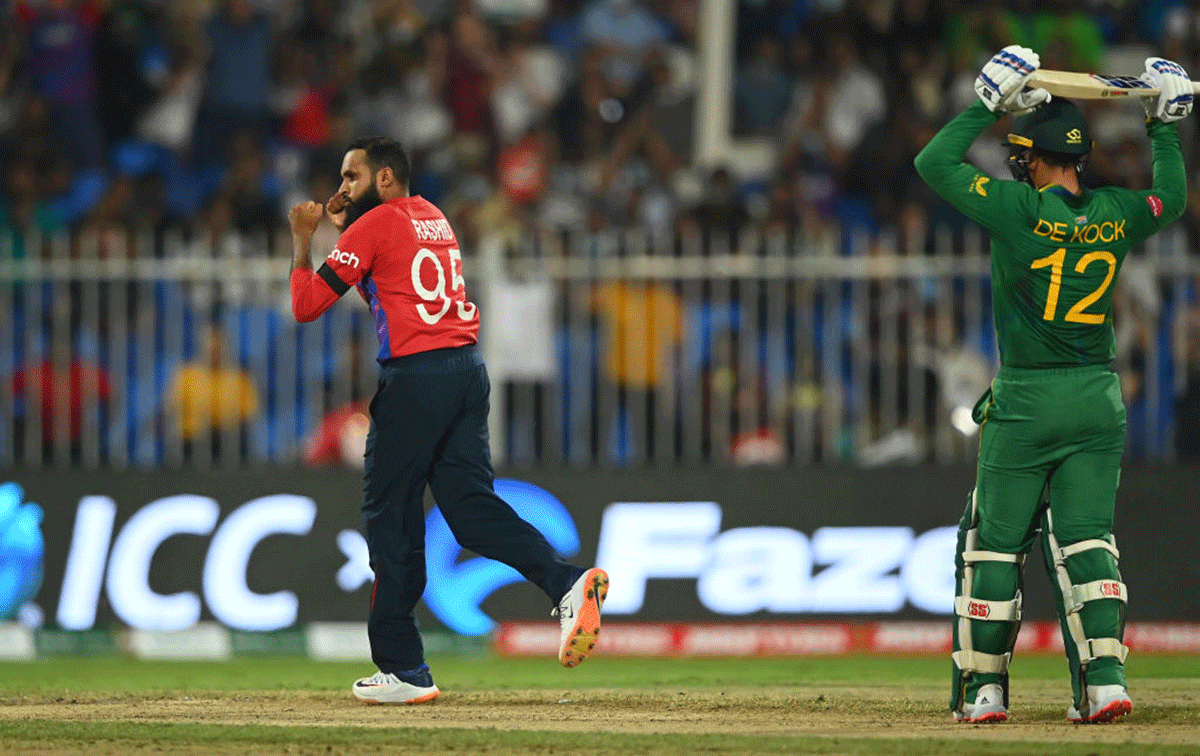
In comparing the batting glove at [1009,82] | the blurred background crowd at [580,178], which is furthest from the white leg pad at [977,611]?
the blurred background crowd at [580,178]

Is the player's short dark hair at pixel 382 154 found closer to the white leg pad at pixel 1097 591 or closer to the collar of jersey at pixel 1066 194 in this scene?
the collar of jersey at pixel 1066 194

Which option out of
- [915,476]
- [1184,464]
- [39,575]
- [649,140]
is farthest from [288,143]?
[1184,464]

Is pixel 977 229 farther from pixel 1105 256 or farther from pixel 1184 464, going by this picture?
pixel 1105 256

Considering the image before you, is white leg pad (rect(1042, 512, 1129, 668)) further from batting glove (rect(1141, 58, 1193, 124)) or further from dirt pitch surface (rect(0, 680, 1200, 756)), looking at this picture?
batting glove (rect(1141, 58, 1193, 124))

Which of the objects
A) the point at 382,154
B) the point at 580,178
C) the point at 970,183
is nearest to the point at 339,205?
the point at 382,154

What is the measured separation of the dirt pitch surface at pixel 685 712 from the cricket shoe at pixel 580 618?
0.25m

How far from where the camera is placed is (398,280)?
26.5 feet

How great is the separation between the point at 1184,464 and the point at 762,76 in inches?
225

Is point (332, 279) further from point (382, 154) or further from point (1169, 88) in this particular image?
point (1169, 88)

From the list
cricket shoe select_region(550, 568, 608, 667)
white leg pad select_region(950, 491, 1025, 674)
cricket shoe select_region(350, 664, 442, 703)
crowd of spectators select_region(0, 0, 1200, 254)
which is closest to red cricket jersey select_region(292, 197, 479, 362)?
cricket shoe select_region(550, 568, 608, 667)

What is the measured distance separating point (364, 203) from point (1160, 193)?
3.32 m

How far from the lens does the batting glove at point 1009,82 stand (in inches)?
278

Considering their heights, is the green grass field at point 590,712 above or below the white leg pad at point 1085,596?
below

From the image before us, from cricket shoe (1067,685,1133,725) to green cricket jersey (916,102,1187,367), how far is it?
124 cm
